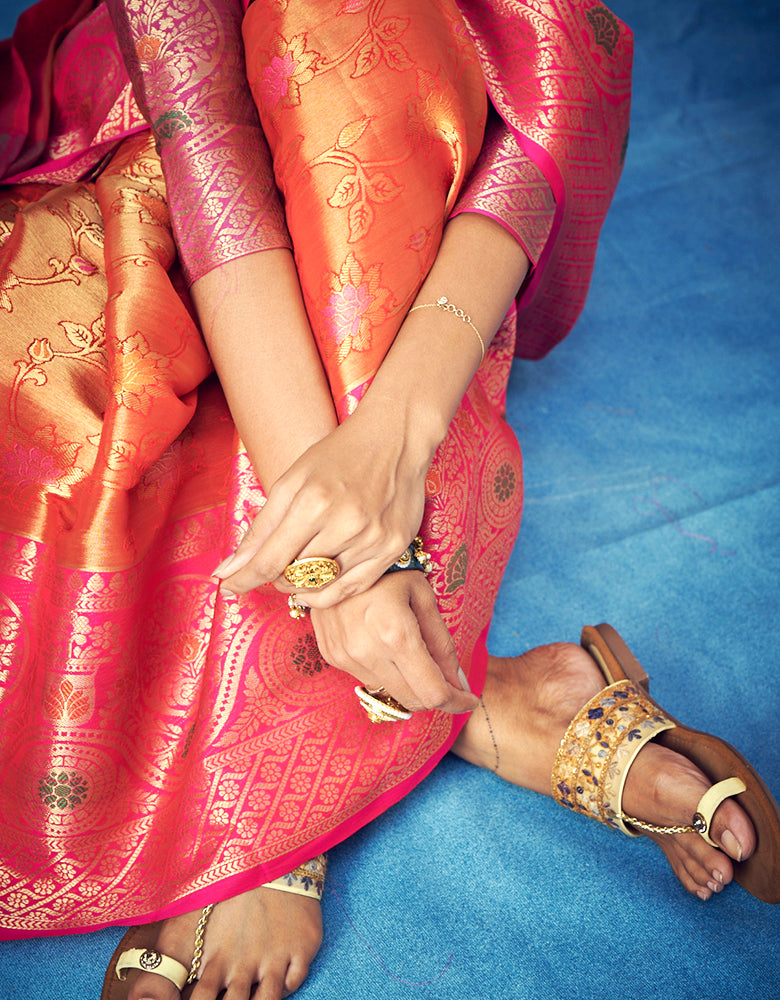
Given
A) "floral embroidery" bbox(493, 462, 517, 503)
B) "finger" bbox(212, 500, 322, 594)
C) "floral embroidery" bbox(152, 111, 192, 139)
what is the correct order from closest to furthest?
"finger" bbox(212, 500, 322, 594) < "floral embroidery" bbox(152, 111, 192, 139) < "floral embroidery" bbox(493, 462, 517, 503)

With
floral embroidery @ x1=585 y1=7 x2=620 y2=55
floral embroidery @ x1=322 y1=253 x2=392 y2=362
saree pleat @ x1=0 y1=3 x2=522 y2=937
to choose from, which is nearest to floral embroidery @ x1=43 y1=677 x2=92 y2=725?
saree pleat @ x1=0 y1=3 x2=522 y2=937

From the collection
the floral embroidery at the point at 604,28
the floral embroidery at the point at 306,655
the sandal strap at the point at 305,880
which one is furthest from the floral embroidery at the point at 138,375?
the floral embroidery at the point at 604,28

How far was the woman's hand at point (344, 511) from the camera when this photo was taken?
626 mm

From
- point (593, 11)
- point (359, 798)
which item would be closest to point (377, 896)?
point (359, 798)

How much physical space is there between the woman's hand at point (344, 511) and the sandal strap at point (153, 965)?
0.35m

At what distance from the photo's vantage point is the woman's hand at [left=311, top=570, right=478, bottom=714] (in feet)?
2.18

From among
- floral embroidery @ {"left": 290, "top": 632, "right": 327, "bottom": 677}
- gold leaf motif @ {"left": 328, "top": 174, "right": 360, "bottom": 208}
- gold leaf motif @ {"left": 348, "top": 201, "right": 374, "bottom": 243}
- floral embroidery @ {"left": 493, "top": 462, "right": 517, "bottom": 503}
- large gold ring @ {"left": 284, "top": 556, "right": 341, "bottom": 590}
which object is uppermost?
gold leaf motif @ {"left": 328, "top": 174, "right": 360, "bottom": 208}

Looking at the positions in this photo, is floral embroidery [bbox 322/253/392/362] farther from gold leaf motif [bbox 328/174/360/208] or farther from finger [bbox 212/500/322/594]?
finger [bbox 212/500/322/594]

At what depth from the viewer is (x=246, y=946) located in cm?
73

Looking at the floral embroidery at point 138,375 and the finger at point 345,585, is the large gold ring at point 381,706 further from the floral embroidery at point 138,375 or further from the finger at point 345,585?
the floral embroidery at point 138,375

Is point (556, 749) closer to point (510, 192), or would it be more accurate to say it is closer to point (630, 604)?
point (630, 604)

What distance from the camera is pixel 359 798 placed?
2.53 feet

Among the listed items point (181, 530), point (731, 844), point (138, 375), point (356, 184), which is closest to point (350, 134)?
point (356, 184)

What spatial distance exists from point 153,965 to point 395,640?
374mm
